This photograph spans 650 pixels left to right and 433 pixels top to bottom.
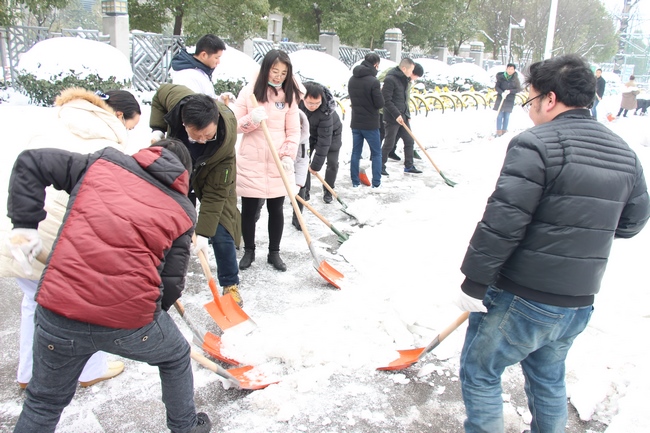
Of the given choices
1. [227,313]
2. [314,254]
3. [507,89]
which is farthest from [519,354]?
[507,89]

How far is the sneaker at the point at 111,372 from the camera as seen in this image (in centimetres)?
263

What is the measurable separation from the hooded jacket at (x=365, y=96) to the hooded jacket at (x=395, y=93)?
0.63 m

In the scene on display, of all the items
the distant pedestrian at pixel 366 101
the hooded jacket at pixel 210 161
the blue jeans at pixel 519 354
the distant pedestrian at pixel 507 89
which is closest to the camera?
the blue jeans at pixel 519 354

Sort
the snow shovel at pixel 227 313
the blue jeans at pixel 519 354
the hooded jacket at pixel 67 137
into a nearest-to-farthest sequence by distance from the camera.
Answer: the blue jeans at pixel 519 354 → the hooded jacket at pixel 67 137 → the snow shovel at pixel 227 313

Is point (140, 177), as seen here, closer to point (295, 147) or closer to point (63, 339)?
point (63, 339)

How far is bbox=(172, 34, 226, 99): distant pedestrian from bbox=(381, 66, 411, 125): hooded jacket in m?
3.26

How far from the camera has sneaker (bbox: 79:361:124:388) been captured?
104 inches

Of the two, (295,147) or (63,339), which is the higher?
(295,147)

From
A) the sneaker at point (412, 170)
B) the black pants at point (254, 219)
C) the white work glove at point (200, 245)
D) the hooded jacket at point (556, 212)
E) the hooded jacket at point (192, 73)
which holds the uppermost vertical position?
the hooded jacket at point (192, 73)

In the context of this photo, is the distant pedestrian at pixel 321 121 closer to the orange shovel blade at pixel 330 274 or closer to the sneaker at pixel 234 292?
the orange shovel blade at pixel 330 274

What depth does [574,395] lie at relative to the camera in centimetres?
272

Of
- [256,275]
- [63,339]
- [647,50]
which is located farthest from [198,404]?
[647,50]

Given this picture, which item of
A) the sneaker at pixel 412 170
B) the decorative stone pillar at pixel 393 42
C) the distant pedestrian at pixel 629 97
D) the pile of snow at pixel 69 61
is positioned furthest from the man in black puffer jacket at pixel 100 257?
the decorative stone pillar at pixel 393 42

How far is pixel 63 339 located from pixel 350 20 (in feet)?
58.4
